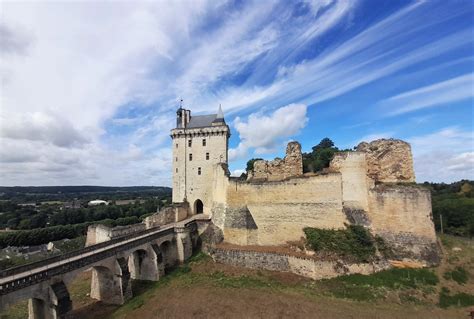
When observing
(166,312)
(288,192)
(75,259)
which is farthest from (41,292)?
(288,192)

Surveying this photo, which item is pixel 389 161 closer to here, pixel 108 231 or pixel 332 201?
pixel 332 201

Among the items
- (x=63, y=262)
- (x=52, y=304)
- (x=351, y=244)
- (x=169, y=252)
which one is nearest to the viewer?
(x=52, y=304)

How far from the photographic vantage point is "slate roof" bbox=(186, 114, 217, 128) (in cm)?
3088

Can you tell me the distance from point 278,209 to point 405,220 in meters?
8.62

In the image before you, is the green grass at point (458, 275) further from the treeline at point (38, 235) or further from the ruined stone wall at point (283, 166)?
the treeline at point (38, 235)

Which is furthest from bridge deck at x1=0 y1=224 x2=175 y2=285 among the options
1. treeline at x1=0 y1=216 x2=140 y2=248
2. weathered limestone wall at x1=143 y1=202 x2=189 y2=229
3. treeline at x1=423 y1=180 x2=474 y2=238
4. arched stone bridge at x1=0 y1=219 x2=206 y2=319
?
treeline at x1=0 y1=216 x2=140 y2=248

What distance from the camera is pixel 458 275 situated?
16.7 m

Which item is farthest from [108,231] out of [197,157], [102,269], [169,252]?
[197,157]

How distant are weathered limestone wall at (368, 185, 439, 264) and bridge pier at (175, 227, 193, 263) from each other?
13.6 metres

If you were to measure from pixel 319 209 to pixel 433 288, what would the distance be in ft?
25.6

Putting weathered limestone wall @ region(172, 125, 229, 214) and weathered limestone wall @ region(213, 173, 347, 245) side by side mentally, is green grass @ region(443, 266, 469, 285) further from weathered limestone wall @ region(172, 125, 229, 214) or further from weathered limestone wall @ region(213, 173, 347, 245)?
weathered limestone wall @ region(172, 125, 229, 214)

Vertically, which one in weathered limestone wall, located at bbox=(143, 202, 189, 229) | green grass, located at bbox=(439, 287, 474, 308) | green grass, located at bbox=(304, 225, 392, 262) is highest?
weathered limestone wall, located at bbox=(143, 202, 189, 229)

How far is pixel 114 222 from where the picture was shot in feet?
187

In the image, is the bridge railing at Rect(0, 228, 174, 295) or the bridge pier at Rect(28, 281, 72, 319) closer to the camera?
the bridge railing at Rect(0, 228, 174, 295)
